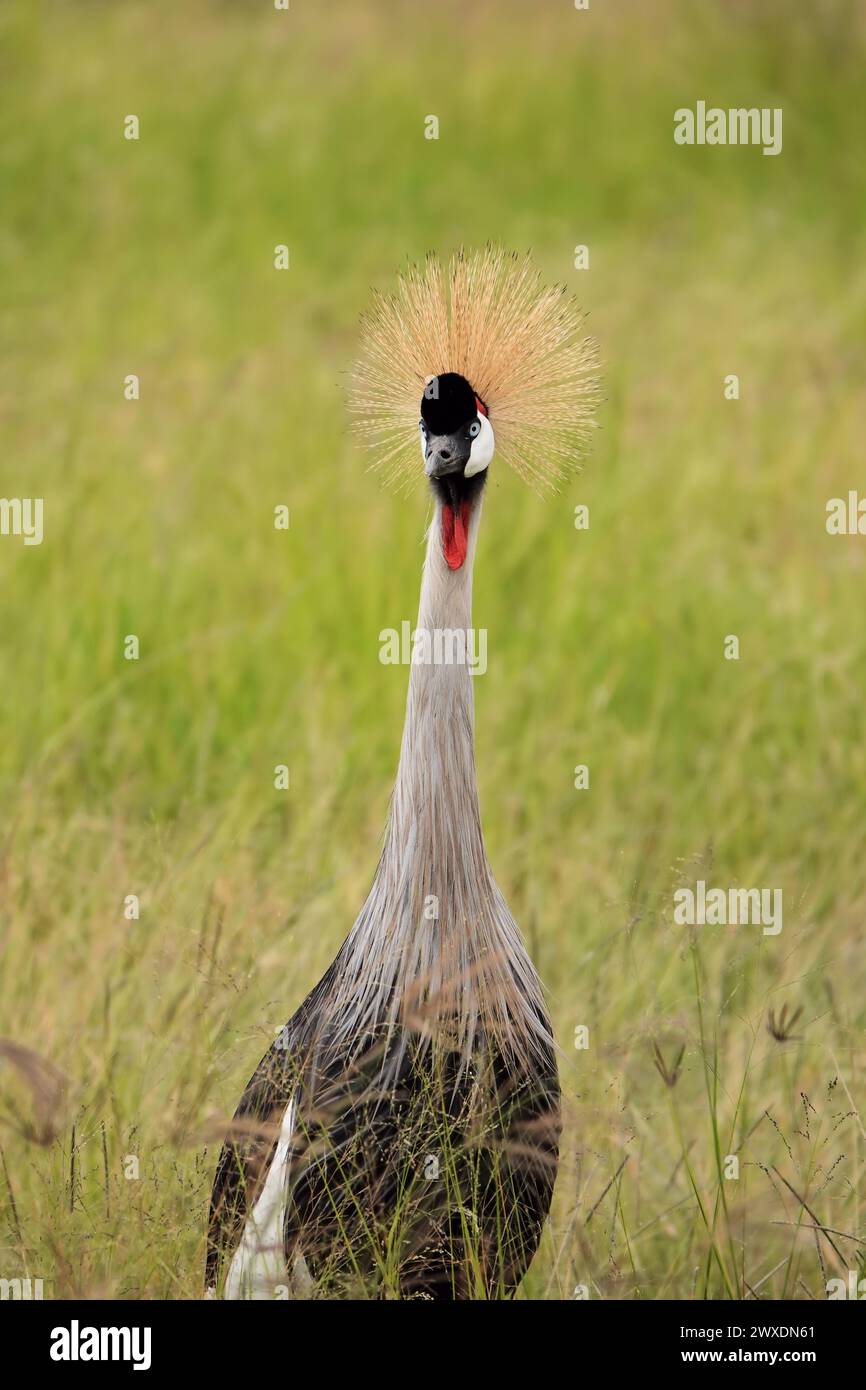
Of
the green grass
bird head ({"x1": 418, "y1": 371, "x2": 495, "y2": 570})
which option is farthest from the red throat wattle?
the green grass

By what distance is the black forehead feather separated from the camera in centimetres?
266

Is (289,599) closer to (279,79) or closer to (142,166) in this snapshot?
(142,166)

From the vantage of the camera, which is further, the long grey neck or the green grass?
the green grass

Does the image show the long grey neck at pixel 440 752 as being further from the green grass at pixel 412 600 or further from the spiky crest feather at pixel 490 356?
the green grass at pixel 412 600

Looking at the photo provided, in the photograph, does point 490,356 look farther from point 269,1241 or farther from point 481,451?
point 269,1241

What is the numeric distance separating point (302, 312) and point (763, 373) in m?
2.07

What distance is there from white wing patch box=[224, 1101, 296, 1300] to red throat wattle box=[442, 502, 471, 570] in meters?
0.84

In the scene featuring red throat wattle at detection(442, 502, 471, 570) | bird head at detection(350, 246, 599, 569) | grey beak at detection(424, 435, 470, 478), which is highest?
bird head at detection(350, 246, 599, 569)

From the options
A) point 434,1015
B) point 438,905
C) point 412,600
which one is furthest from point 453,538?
point 412,600

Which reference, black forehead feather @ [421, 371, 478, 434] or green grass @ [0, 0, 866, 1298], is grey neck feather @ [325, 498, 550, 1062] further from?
green grass @ [0, 0, 866, 1298]

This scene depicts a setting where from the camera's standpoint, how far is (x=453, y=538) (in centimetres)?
268

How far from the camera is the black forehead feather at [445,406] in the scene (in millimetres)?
2660

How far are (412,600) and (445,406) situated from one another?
9.13 ft

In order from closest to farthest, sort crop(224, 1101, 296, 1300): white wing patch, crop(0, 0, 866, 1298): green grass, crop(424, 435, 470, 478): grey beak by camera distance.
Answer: crop(424, 435, 470, 478): grey beak, crop(224, 1101, 296, 1300): white wing patch, crop(0, 0, 866, 1298): green grass
